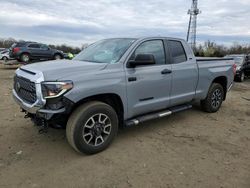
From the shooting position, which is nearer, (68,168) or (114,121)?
(68,168)

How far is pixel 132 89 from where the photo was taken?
176 inches

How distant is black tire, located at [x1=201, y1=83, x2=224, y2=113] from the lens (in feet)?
21.4

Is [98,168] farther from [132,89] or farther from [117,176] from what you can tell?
[132,89]

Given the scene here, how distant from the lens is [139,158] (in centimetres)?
407

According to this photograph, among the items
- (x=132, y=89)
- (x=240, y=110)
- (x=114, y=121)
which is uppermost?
(x=132, y=89)

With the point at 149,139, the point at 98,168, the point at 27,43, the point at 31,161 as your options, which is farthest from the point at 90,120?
the point at 27,43

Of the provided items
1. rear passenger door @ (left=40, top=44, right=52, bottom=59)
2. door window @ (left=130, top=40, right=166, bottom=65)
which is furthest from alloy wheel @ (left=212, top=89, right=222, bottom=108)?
rear passenger door @ (left=40, top=44, right=52, bottom=59)

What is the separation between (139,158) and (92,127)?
2.88ft

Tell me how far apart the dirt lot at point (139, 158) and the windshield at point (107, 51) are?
59.0 inches

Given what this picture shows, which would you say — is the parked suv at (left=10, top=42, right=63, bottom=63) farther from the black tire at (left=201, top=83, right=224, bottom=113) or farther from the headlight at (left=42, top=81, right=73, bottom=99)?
the headlight at (left=42, top=81, right=73, bottom=99)

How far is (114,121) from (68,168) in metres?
1.05

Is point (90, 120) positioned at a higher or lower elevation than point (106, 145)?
higher

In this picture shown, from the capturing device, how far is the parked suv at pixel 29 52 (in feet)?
66.8

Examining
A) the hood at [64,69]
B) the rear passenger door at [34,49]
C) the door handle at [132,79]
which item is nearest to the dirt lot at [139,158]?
the door handle at [132,79]
